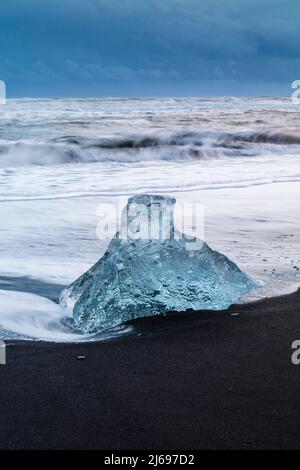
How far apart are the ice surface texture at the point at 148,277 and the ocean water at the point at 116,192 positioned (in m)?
0.17

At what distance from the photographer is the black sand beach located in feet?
6.96

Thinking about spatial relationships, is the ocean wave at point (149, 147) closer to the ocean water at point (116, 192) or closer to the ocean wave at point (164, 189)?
the ocean water at point (116, 192)

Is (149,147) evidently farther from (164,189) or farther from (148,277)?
(148,277)

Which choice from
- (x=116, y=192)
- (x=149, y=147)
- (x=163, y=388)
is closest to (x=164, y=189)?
(x=116, y=192)

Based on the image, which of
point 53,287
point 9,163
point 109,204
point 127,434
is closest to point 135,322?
point 53,287

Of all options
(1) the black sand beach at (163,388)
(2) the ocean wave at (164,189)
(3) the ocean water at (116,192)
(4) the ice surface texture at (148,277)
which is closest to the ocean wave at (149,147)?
(3) the ocean water at (116,192)

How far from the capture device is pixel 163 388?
2482 millimetres

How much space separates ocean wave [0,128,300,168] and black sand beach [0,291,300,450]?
10820mm

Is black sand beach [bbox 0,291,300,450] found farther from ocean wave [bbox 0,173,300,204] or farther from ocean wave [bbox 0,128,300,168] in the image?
ocean wave [bbox 0,128,300,168]

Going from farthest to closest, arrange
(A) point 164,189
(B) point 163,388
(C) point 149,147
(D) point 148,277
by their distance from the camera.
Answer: (C) point 149,147 → (A) point 164,189 → (D) point 148,277 → (B) point 163,388

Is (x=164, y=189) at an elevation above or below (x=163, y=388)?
above

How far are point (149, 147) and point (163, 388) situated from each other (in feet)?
52.0

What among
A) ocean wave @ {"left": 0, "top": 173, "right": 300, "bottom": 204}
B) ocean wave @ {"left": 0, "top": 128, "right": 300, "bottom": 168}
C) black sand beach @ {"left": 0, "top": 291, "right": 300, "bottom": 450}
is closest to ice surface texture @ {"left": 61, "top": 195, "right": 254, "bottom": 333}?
black sand beach @ {"left": 0, "top": 291, "right": 300, "bottom": 450}
